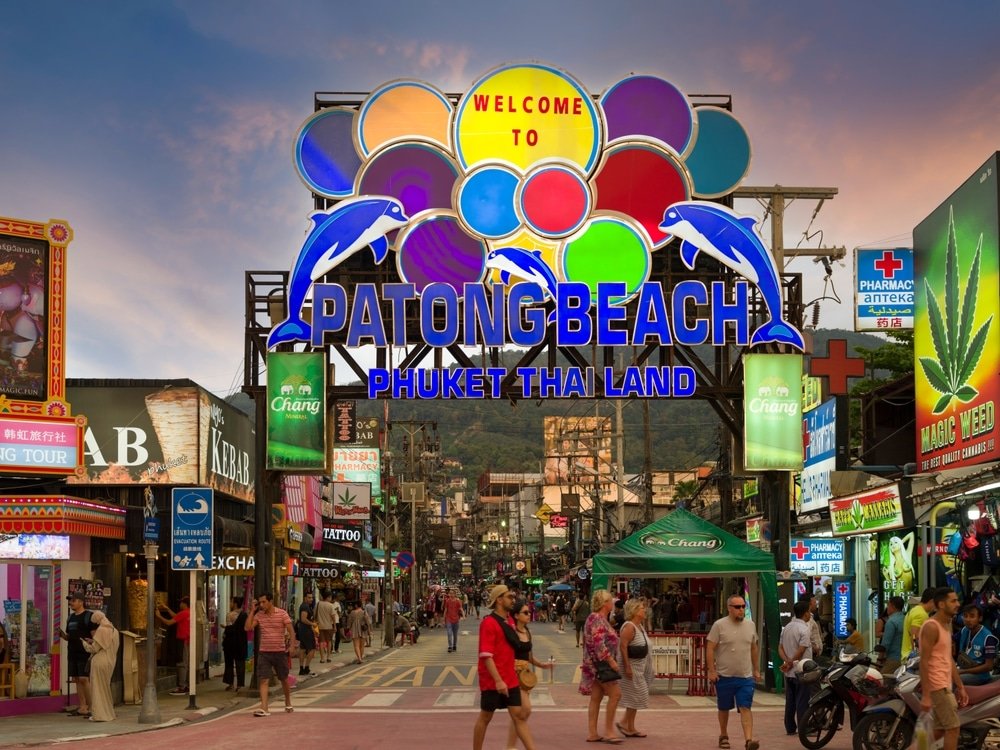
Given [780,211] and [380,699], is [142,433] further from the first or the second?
[780,211]

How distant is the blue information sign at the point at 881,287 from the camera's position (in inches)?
1174

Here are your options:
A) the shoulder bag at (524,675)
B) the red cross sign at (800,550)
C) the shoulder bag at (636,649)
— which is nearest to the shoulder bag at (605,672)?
the shoulder bag at (636,649)

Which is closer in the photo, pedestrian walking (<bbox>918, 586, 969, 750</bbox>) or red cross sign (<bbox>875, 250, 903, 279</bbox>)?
pedestrian walking (<bbox>918, 586, 969, 750</bbox>)

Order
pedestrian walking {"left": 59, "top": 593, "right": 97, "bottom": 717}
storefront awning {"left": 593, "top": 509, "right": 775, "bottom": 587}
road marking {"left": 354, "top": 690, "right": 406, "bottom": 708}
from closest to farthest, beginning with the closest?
pedestrian walking {"left": 59, "top": 593, "right": 97, "bottom": 717}
road marking {"left": 354, "top": 690, "right": 406, "bottom": 708}
storefront awning {"left": 593, "top": 509, "right": 775, "bottom": 587}

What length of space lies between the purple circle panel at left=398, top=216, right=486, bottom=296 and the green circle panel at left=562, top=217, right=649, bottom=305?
191cm

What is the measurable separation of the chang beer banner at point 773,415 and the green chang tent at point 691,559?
2.04 metres

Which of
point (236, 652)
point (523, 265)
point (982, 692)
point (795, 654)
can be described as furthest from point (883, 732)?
point (236, 652)

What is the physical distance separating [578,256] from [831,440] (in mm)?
7925

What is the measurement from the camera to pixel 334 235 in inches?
1073

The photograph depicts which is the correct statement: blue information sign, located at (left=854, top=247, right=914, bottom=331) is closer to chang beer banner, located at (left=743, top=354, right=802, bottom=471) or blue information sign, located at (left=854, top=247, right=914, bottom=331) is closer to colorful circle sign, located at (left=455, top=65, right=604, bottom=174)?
chang beer banner, located at (left=743, top=354, right=802, bottom=471)

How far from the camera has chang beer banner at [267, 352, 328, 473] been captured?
26.8m

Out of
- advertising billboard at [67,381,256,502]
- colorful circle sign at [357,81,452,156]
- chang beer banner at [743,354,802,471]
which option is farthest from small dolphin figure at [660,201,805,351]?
advertising billboard at [67,381,256,502]

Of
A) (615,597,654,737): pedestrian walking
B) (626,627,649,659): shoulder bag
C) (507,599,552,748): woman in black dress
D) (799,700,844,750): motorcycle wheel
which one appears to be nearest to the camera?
(507,599,552,748): woman in black dress

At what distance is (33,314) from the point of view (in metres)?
22.9
